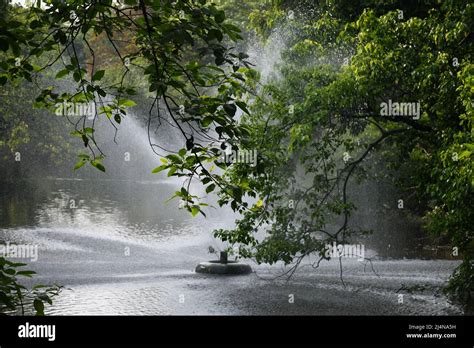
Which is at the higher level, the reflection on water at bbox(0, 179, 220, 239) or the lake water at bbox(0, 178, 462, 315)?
the reflection on water at bbox(0, 179, 220, 239)

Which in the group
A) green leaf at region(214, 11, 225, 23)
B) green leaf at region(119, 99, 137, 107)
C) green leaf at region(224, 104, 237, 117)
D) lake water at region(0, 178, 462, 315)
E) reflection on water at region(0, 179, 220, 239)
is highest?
green leaf at region(214, 11, 225, 23)

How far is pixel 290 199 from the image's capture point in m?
12.9

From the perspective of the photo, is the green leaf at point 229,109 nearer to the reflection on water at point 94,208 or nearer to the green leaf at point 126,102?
the green leaf at point 126,102

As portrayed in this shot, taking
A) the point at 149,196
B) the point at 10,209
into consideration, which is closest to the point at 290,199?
the point at 10,209

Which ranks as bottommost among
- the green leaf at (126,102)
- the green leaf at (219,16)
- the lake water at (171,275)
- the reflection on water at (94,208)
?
the lake water at (171,275)

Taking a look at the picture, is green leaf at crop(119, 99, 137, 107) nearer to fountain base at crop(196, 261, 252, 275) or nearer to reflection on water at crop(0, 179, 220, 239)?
fountain base at crop(196, 261, 252, 275)

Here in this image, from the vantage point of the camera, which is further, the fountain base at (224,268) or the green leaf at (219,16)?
the fountain base at (224,268)

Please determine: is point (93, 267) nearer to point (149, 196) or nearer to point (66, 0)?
point (66, 0)

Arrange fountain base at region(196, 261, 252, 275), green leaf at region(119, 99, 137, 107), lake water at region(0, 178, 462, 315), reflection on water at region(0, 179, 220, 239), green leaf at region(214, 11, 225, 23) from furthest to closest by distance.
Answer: reflection on water at region(0, 179, 220, 239) < fountain base at region(196, 261, 252, 275) < lake water at region(0, 178, 462, 315) < green leaf at region(119, 99, 137, 107) < green leaf at region(214, 11, 225, 23)

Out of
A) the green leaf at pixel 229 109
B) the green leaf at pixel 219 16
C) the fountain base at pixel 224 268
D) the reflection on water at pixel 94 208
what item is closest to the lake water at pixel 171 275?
the reflection on water at pixel 94 208

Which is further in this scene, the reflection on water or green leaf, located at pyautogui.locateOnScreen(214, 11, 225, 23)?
the reflection on water

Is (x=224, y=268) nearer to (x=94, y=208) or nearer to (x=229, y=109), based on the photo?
(x=229, y=109)
